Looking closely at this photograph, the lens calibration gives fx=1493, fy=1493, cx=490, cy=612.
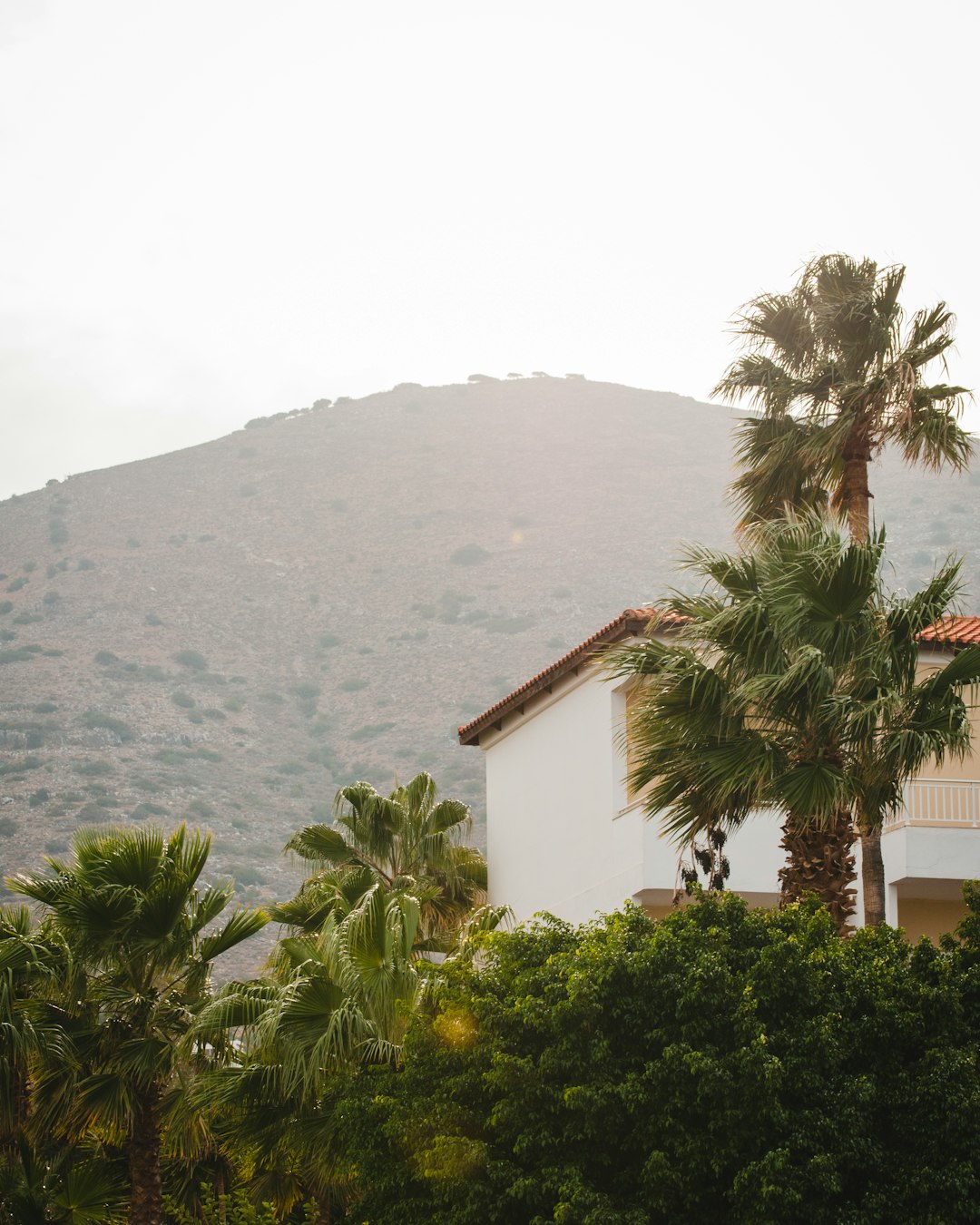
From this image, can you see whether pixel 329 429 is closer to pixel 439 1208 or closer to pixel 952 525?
pixel 952 525

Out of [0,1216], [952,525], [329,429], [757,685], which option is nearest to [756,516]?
[757,685]

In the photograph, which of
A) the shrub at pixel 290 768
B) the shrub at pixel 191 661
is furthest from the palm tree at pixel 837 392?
the shrub at pixel 191 661

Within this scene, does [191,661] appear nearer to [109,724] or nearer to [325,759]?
[109,724]

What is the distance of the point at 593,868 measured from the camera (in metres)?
22.1

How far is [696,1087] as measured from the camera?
11.1m

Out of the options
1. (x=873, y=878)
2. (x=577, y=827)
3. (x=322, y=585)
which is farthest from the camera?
(x=322, y=585)

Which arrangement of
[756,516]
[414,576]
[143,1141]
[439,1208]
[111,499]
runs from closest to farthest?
[439,1208] → [143,1141] → [756,516] → [414,576] → [111,499]

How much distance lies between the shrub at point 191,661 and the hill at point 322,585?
323 mm

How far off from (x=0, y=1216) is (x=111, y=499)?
124620 mm

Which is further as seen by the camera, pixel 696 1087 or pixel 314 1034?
pixel 314 1034

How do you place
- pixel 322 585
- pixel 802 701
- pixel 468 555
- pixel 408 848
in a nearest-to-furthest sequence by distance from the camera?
pixel 802 701 < pixel 408 848 < pixel 322 585 < pixel 468 555

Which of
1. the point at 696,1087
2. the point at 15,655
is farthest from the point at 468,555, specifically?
the point at 696,1087

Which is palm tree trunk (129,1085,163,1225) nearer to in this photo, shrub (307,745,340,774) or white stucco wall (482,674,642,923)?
white stucco wall (482,674,642,923)

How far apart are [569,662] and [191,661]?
88361mm
